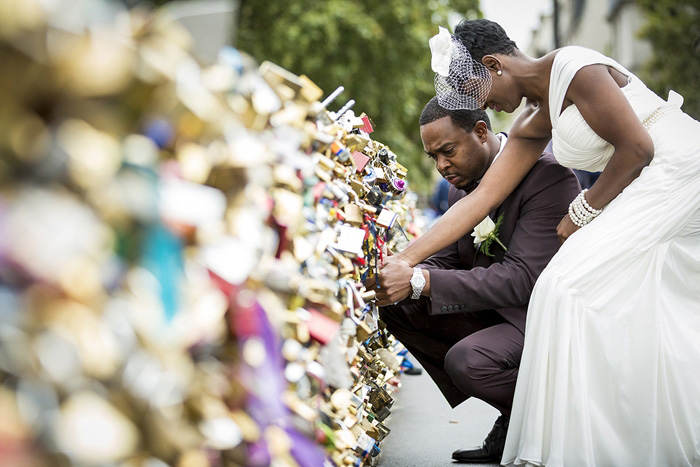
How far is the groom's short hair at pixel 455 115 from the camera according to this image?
404cm

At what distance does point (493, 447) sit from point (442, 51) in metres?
1.96

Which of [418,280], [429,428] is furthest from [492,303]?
[429,428]

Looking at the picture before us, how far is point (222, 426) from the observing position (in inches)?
57.2

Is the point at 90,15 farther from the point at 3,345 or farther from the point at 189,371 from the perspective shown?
the point at 189,371

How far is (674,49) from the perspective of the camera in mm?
22828

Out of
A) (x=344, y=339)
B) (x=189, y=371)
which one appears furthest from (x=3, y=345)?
(x=344, y=339)

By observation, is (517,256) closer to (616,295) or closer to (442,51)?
(616,295)

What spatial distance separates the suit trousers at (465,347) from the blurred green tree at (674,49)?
774 inches

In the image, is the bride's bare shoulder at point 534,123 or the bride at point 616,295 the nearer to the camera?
the bride at point 616,295

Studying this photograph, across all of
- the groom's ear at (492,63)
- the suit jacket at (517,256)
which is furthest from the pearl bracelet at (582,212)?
the groom's ear at (492,63)

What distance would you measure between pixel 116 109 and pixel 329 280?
50.6 inches

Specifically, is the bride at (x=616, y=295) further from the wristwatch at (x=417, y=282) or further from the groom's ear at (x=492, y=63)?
the wristwatch at (x=417, y=282)

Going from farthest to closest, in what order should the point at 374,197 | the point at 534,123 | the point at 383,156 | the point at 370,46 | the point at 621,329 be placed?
the point at 370,46 → the point at 383,156 → the point at 534,123 → the point at 374,197 → the point at 621,329

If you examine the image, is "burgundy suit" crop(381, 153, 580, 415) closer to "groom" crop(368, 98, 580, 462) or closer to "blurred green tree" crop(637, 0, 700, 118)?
"groom" crop(368, 98, 580, 462)
